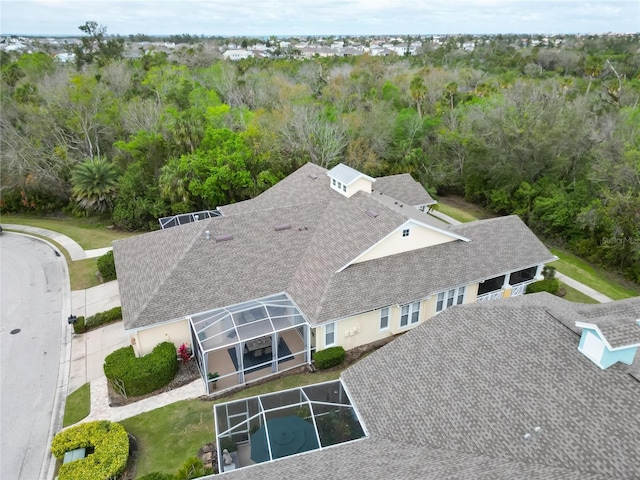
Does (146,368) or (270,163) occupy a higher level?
(270,163)

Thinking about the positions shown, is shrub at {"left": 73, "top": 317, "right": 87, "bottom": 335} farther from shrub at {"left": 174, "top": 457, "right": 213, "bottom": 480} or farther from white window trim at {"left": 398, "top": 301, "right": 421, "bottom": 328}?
white window trim at {"left": 398, "top": 301, "right": 421, "bottom": 328}

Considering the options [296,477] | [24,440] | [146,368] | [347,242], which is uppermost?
[347,242]

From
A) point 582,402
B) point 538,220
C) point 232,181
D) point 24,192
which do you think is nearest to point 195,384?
point 582,402

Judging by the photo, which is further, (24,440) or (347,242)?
(347,242)

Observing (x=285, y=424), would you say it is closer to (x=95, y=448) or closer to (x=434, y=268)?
(x=95, y=448)

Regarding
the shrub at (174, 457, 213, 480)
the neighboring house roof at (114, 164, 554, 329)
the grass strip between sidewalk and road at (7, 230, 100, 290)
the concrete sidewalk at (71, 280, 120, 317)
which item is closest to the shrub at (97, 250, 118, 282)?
the concrete sidewalk at (71, 280, 120, 317)

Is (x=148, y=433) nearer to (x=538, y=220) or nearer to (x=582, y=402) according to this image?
(x=582, y=402)

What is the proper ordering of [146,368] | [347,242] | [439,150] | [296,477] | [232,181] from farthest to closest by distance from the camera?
[439,150] < [232,181] < [347,242] < [146,368] < [296,477]

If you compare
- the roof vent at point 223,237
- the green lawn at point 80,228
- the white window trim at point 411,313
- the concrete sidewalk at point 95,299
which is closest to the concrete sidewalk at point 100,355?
the concrete sidewalk at point 95,299
